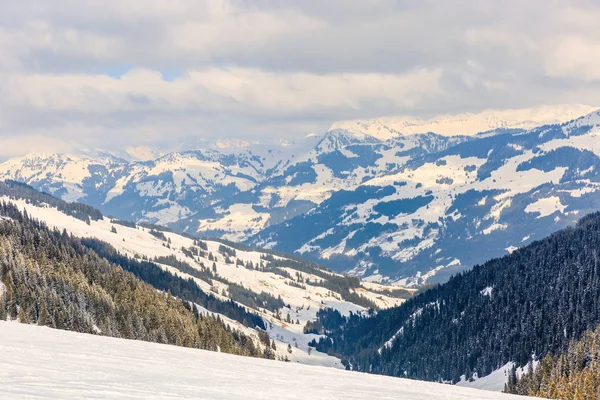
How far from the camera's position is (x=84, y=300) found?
14062 centimetres

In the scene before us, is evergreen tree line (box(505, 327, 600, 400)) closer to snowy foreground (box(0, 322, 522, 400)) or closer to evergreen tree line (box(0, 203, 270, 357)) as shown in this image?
snowy foreground (box(0, 322, 522, 400))

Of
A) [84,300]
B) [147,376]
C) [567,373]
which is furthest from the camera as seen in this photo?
[567,373]

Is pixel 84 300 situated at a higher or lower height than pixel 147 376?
lower

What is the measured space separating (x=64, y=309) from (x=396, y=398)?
96570 millimetres

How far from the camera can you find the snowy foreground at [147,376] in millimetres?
33469

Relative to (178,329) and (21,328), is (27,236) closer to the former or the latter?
(178,329)

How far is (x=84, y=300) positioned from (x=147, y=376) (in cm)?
10564

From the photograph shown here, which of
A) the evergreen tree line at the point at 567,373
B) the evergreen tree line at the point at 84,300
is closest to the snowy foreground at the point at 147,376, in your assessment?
the evergreen tree line at the point at 84,300

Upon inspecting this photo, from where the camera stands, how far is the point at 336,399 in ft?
139

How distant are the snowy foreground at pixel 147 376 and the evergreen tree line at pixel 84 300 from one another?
6207cm

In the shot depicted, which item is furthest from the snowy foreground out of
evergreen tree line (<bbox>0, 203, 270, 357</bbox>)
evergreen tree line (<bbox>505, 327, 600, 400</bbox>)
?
evergreen tree line (<bbox>505, 327, 600, 400</bbox>)

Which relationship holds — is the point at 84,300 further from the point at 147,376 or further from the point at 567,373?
the point at 567,373

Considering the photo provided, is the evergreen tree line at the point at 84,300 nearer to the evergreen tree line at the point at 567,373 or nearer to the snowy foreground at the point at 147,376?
the snowy foreground at the point at 147,376

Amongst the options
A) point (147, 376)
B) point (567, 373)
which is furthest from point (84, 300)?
point (567, 373)
